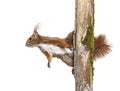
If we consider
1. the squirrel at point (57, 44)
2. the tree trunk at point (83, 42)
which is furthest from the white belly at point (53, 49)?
the tree trunk at point (83, 42)

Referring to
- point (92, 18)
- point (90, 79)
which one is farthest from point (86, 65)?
point (92, 18)

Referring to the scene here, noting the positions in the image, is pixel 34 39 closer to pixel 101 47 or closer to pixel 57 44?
pixel 57 44

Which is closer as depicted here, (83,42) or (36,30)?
(83,42)

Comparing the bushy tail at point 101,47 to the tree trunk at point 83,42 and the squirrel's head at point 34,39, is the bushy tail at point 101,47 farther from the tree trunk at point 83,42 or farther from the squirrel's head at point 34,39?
the squirrel's head at point 34,39

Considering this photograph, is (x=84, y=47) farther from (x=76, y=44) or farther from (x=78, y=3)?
Result: (x=78, y=3)

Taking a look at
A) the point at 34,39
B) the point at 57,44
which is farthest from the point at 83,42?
the point at 34,39

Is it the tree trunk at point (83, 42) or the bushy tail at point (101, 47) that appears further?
the bushy tail at point (101, 47)

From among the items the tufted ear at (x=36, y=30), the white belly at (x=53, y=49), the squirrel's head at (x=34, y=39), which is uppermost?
the tufted ear at (x=36, y=30)
